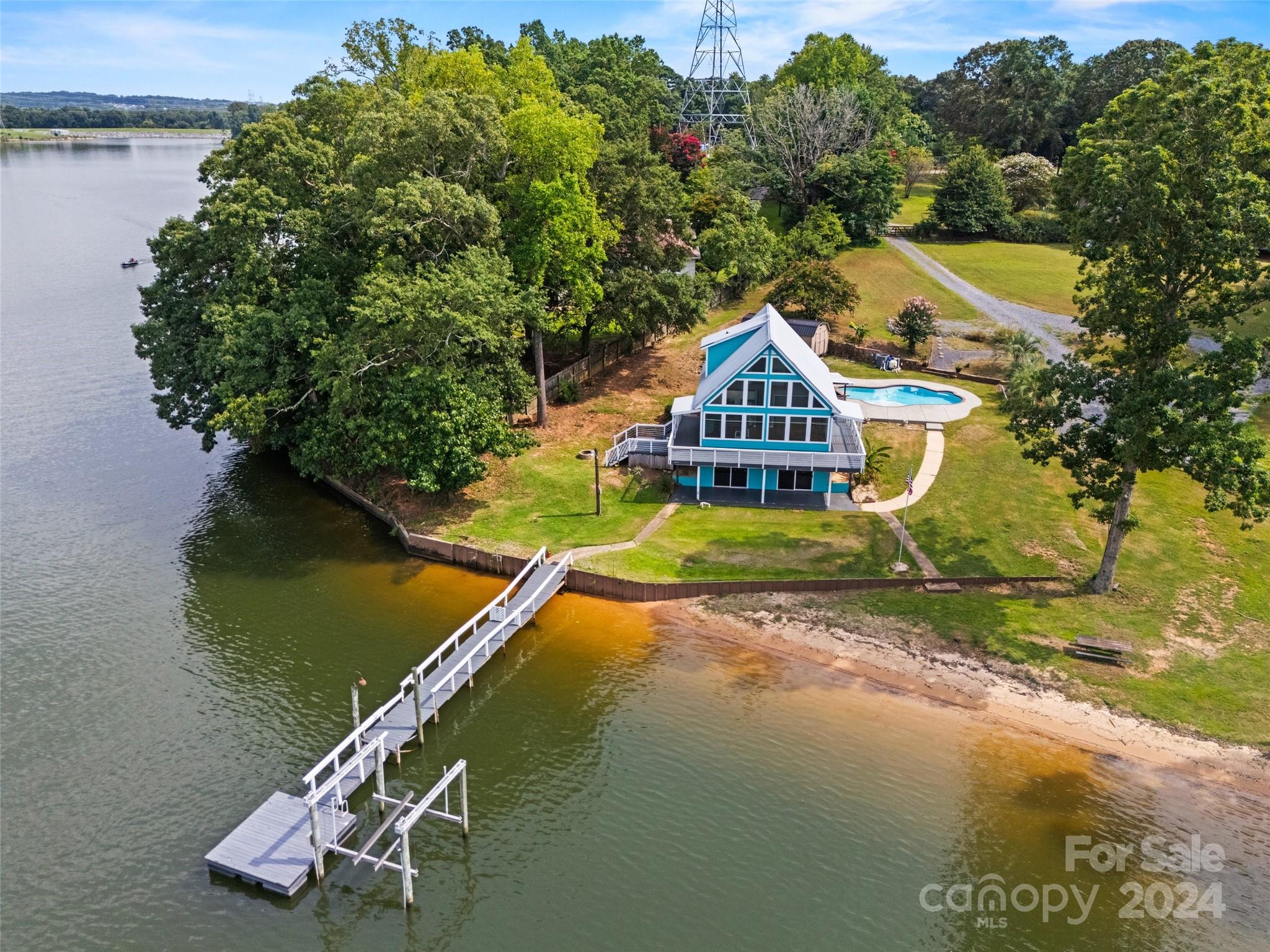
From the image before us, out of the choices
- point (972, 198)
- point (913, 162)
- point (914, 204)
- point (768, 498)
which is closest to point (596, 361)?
point (768, 498)

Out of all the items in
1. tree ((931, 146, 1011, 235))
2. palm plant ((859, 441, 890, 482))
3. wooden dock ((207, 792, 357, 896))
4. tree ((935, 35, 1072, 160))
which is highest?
→ tree ((935, 35, 1072, 160))

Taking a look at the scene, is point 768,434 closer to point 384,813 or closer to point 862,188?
point 384,813

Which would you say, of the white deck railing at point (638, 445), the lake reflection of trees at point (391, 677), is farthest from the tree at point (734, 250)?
the lake reflection of trees at point (391, 677)

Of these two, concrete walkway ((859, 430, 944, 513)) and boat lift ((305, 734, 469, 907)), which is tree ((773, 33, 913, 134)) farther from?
boat lift ((305, 734, 469, 907))

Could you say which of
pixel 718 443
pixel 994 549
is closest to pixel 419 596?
pixel 718 443

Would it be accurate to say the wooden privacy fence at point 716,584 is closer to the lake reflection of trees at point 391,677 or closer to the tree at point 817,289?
the lake reflection of trees at point 391,677

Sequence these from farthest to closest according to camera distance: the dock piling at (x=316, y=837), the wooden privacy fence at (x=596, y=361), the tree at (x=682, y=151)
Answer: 1. the tree at (x=682, y=151)
2. the wooden privacy fence at (x=596, y=361)
3. the dock piling at (x=316, y=837)

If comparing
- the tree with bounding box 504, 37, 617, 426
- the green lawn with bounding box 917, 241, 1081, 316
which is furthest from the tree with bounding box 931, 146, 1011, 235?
the tree with bounding box 504, 37, 617, 426
